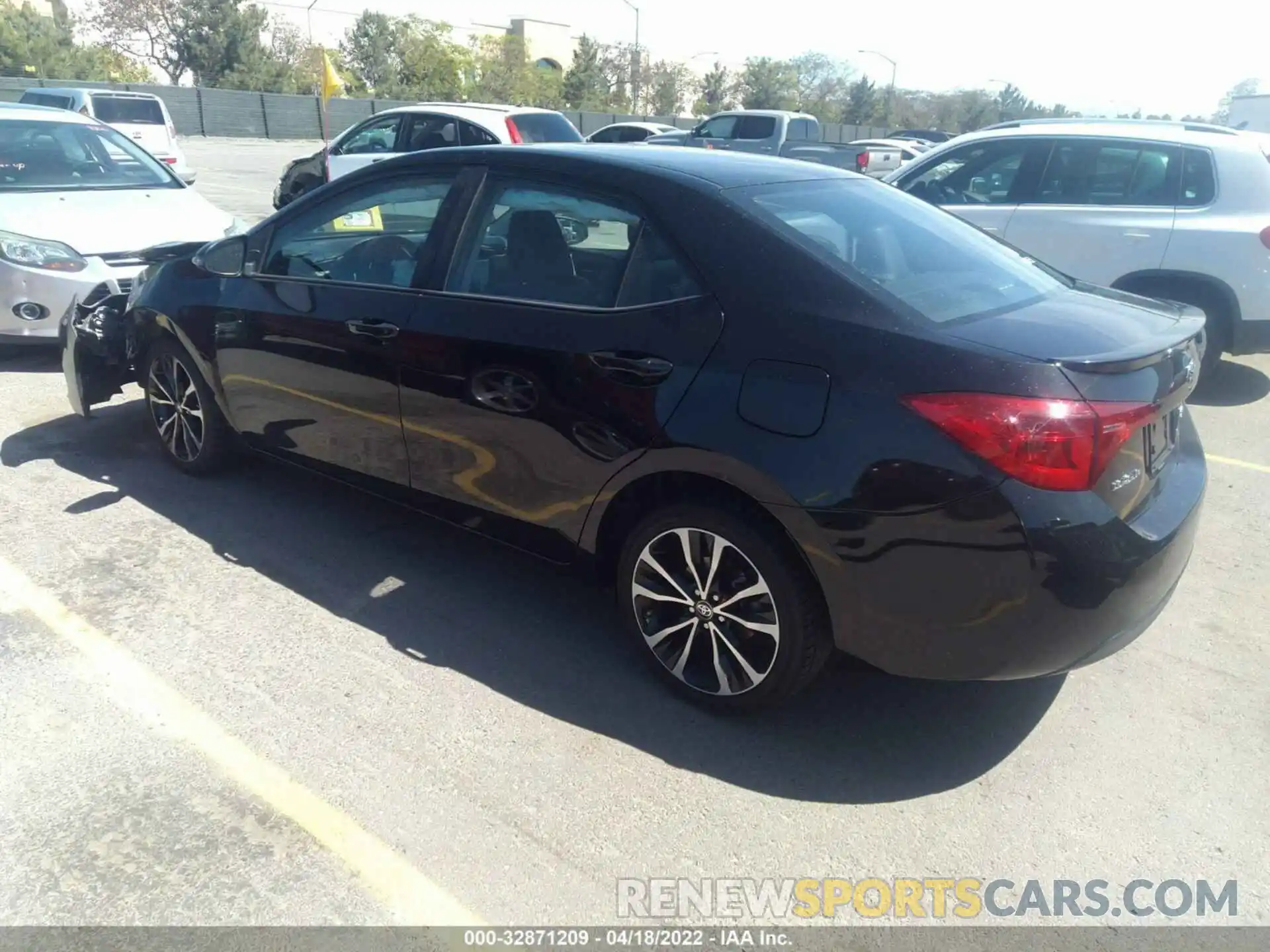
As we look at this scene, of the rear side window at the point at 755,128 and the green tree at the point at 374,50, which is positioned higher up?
the green tree at the point at 374,50

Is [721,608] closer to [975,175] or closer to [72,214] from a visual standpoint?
[975,175]

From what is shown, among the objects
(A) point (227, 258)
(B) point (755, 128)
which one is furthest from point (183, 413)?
(B) point (755, 128)

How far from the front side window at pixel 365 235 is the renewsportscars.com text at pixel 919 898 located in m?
2.37

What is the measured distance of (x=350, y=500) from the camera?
471 centimetres

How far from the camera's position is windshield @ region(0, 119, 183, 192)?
7.33m

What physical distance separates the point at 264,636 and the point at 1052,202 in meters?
6.08

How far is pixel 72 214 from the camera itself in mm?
6844

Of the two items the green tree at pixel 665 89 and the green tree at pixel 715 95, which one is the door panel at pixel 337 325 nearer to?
the green tree at pixel 715 95

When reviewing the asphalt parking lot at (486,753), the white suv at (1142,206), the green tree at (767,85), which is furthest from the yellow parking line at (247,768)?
the green tree at (767,85)

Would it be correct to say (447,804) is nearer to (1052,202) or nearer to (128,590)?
(128,590)

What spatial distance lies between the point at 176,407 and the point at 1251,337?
6.49m

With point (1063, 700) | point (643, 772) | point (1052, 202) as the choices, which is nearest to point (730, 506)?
point (643, 772)

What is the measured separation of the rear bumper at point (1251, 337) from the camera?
630cm

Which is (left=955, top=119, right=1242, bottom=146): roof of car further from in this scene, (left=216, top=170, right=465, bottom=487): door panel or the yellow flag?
the yellow flag
